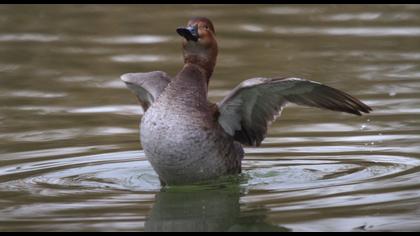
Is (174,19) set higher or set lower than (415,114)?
higher

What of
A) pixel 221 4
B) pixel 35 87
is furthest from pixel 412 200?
pixel 221 4

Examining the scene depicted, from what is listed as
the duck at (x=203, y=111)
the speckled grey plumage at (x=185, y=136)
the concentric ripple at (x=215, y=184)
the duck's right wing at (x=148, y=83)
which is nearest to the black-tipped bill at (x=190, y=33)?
the duck at (x=203, y=111)

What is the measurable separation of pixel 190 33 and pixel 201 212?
1609 mm

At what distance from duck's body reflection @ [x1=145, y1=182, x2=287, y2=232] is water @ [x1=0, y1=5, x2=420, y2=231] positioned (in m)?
0.01

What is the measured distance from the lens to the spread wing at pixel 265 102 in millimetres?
8773

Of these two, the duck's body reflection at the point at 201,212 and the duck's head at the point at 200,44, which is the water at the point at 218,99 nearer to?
the duck's body reflection at the point at 201,212

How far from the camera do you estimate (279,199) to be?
827cm

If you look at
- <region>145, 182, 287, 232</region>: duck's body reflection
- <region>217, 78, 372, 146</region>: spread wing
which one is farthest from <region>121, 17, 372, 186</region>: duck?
<region>145, 182, 287, 232</region>: duck's body reflection

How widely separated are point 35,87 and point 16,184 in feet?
13.4

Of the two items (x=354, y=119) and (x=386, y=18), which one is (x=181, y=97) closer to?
(x=354, y=119)

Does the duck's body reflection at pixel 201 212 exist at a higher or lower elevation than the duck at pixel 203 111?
lower

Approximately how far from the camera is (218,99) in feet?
39.5

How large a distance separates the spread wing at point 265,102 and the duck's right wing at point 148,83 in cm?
57

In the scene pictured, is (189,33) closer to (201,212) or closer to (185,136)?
(185,136)
